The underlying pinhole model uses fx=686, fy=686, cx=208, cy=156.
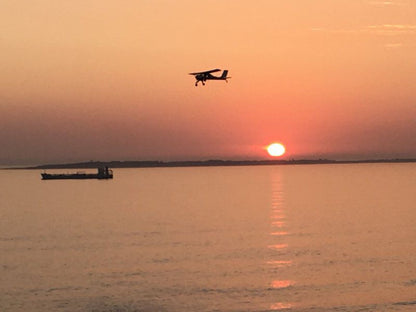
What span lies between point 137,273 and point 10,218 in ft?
232

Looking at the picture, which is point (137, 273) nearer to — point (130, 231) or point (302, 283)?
point (302, 283)

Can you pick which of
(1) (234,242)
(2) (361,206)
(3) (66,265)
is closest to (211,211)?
(2) (361,206)

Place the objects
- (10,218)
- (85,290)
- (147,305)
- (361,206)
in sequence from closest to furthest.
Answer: (147,305)
(85,290)
(10,218)
(361,206)

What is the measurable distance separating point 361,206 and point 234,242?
74.5 metres

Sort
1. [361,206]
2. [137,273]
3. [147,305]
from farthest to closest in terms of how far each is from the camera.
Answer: [361,206] < [137,273] < [147,305]

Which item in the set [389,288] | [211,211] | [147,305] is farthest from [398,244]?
[211,211]

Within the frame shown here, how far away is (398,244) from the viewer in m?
87.4

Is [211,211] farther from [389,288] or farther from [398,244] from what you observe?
[389,288]

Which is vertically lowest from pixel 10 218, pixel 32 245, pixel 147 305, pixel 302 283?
pixel 147 305

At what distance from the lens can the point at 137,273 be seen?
66.5 metres

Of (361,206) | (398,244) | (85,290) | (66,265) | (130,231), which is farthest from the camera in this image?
(361,206)

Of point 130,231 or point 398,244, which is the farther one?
point 130,231

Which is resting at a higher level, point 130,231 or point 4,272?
point 130,231

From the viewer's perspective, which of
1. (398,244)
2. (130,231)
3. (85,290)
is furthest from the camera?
(130,231)
